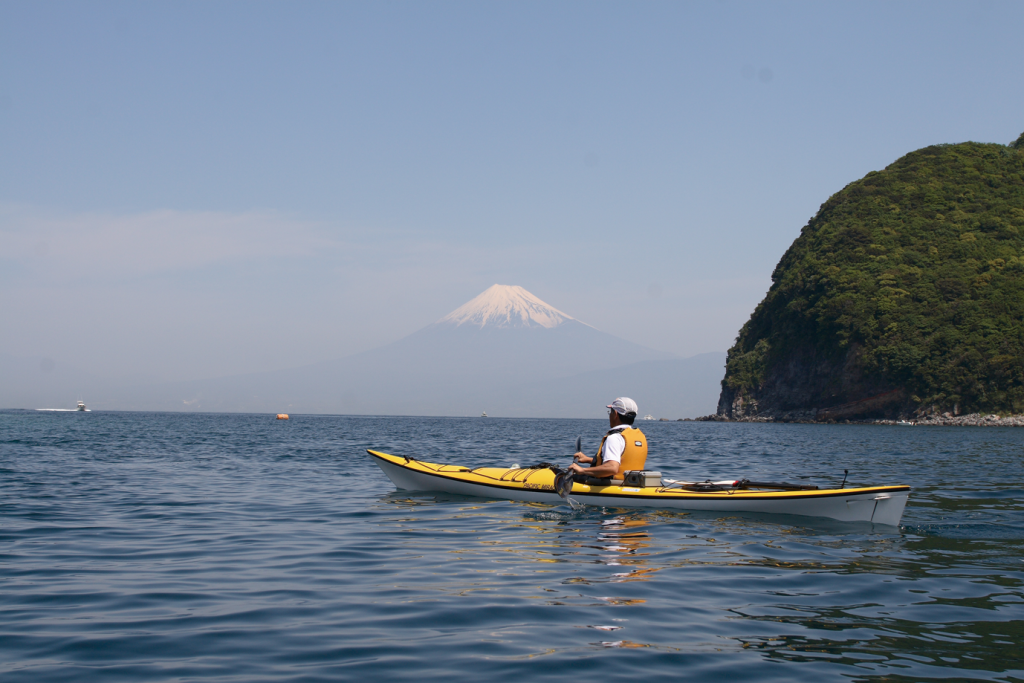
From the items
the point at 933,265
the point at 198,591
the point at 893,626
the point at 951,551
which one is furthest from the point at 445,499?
the point at 933,265

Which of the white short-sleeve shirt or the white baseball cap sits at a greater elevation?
the white baseball cap

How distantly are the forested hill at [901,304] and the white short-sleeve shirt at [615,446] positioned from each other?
75060mm

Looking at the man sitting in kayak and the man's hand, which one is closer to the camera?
the man sitting in kayak

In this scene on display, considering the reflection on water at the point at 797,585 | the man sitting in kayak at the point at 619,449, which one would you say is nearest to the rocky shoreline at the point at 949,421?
the man sitting in kayak at the point at 619,449

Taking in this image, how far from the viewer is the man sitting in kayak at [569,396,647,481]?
11.9 metres

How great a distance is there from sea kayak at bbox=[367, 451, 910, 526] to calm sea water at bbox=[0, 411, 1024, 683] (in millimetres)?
258

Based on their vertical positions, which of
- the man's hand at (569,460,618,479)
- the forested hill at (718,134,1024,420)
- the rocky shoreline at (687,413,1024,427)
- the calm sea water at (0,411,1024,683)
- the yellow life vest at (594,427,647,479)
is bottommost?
the calm sea water at (0,411,1024,683)

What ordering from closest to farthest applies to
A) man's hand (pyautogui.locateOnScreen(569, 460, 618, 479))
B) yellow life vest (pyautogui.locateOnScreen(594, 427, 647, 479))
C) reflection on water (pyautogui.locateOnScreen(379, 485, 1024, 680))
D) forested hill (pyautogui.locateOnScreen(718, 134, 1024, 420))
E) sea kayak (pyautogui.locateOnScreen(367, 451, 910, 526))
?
reflection on water (pyautogui.locateOnScreen(379, 485, 1024, 680)) < sea kayak (pyautogui.locateOnScreen(367, 451, 910, 526)) < man's hand (pyautogui.locateOnScreen(569, 460, 618, 479)) < yellow life vest (pyautogui.locateOnScreen(594, 427, 647, 479)) < forested hill (pyautogui.locateOnScreen(718, 134, 1024, 420))

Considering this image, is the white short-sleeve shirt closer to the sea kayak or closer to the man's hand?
the man's hand

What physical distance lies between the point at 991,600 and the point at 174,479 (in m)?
16.8

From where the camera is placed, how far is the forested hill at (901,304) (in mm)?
76438

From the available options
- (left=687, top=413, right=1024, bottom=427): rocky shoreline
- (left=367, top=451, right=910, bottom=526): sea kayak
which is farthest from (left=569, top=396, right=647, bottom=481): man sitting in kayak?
(left=687, top=413, right=1024, bottom=427): rocky shoreline

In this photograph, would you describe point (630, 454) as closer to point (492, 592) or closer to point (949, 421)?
point (492, 592)

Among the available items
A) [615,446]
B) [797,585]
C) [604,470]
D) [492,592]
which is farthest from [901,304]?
[492,592]
